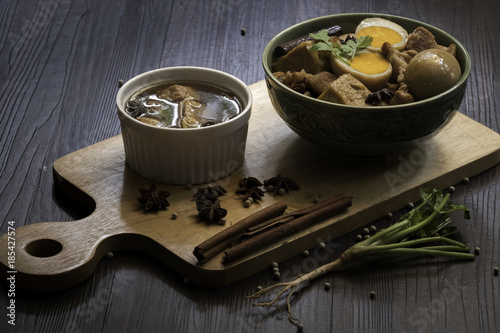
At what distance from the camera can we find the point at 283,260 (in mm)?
2461

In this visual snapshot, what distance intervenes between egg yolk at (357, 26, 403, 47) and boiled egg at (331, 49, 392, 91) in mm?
124

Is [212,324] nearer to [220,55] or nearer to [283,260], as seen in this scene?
[283,260]

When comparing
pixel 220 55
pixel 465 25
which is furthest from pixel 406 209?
pixel 465 25

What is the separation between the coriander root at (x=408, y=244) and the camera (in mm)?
2348

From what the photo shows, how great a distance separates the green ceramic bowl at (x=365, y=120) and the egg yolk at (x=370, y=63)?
0.82 feet

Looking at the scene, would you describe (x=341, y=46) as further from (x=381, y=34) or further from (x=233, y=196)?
(x=233, y=196)

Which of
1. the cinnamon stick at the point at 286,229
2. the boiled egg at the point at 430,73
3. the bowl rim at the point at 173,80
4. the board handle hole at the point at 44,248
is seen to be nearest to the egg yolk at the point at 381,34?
the boiled egg at the point at 430,73

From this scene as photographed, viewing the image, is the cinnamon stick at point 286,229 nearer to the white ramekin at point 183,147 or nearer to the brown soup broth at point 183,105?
the white ramekin at point 183,147

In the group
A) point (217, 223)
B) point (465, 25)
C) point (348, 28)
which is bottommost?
point (465, 25)

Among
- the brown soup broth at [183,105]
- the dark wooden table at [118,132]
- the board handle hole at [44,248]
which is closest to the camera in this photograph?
the dark wooden table at [118,132]

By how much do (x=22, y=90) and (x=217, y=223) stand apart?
1421 millimetres

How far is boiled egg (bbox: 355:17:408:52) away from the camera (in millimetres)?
2922

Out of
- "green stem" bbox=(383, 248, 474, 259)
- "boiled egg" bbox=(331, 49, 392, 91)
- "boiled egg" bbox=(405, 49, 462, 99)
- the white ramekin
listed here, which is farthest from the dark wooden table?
"boiled egg" bbox=(331, 49, 392, 91)

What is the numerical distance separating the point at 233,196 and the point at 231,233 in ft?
0.83
